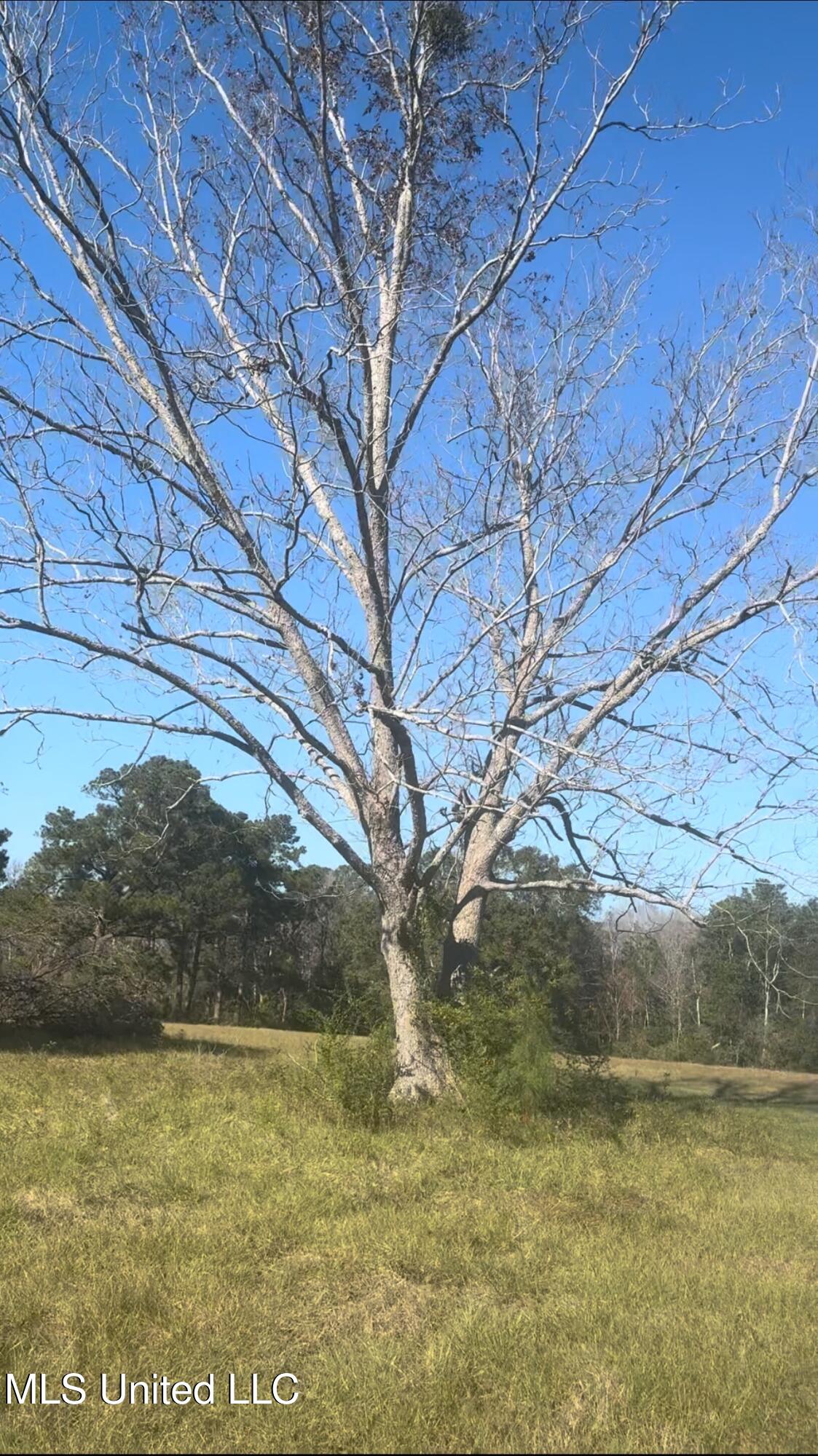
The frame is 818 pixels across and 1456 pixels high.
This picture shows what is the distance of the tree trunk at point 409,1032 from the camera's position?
10.7 meters

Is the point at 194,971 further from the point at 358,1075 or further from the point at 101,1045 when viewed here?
the point at 358,1075

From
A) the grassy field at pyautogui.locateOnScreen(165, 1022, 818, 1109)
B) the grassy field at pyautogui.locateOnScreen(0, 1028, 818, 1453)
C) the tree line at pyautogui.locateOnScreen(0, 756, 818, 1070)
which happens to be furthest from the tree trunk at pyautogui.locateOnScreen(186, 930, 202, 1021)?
the grassy field at pyautogui.locateOnScreen(0, 1028, 818, 1453)

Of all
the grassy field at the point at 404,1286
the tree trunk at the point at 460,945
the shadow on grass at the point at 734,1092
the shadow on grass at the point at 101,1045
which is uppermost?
the tree trunk at the point at 460,945

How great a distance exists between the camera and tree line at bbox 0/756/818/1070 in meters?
19.3

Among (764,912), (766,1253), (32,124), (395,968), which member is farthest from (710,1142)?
(32,124)

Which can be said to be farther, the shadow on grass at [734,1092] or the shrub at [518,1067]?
the shadow on grass at [734,1092]

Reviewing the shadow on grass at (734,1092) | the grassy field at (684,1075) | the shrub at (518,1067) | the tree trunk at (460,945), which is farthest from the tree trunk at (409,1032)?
the grassy field at (684,1075)

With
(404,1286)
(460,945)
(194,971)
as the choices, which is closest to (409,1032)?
(460,945)

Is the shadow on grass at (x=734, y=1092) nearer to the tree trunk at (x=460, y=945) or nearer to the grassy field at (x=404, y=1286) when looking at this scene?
the tree trunk at (x=460, y=945)

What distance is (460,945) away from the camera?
39.5 feet

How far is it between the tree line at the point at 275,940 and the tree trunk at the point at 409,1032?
21.7ft

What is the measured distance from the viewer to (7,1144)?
7.49 m

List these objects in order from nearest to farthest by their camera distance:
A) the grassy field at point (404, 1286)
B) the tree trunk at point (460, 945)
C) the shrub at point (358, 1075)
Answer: the grassy field at point (404, 1286)
the shrub at point (358, 1075)
the tree trunk at point (460, 945)

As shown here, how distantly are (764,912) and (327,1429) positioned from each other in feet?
26.0
